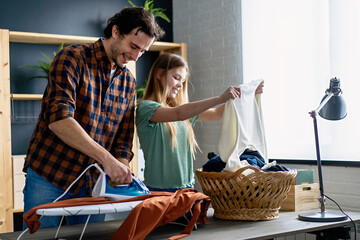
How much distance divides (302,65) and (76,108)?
1.99 meters

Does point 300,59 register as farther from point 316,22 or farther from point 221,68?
point 221,68

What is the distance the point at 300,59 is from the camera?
3.49m

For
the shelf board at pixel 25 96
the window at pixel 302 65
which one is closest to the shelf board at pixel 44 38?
the shelf board at pixel 25 96

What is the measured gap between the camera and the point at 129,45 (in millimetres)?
2039

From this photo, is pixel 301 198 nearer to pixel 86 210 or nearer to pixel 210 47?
pixel 86 210

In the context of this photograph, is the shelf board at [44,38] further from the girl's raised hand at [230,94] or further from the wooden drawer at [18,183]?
the girl's raised hand at [230,94]

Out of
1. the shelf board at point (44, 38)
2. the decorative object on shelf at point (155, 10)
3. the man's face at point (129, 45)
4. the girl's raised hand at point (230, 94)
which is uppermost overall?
the decorative object on shelf at point (155, 10)

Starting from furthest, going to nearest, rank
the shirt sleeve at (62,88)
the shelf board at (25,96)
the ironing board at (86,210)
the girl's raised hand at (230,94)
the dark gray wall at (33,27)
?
the dark gray wall at (33,27), the shelf board at (25,96), the girl's raised hand at (230,94), the shirt sleeve at (62,88), the ironing board at (86,210)

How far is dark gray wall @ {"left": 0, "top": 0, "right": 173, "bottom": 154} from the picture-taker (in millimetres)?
4094

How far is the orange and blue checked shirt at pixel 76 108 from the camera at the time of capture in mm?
1900

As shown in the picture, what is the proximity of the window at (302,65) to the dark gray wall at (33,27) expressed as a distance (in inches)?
Answer: 54.9

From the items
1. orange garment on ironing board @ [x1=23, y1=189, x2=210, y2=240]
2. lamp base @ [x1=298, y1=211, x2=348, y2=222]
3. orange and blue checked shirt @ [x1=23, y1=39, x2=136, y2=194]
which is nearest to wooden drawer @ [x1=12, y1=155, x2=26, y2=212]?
orange and blue checked shirt @ [x1=23, y1=39, x2=136, y2=194]

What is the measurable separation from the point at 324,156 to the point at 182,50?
1.78 m

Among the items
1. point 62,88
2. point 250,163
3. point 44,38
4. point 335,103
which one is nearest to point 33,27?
point 44,38
